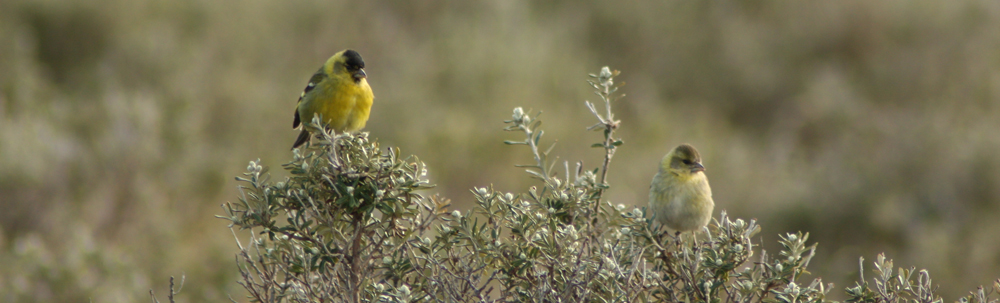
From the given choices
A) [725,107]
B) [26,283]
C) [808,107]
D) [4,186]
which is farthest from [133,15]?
[808,107]

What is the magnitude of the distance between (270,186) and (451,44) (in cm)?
909

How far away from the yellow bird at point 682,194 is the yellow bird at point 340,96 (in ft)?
4.98

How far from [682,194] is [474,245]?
62.8 inches

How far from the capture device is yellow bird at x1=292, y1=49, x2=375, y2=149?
169 inches

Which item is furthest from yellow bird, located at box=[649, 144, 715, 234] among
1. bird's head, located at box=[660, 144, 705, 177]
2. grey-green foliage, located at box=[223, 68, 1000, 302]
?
grey-green foliage, located at box=[223, 68, 1000, 302]

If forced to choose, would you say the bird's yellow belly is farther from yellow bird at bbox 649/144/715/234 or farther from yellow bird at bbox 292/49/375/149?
yellow bird at bbox 649/144/715/234

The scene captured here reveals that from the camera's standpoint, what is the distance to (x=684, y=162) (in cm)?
427

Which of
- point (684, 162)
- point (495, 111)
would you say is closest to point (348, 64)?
point (684, 162)

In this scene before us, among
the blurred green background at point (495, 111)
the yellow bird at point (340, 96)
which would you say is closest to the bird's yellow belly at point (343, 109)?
the yellow bird at point (340, 96)

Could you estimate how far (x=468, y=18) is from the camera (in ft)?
41.9

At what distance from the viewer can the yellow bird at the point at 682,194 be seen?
408 cm

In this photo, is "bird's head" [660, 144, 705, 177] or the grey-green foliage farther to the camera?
"bird's head" [660, 144, 705, 177]

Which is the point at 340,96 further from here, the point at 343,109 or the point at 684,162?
the point at 684,162

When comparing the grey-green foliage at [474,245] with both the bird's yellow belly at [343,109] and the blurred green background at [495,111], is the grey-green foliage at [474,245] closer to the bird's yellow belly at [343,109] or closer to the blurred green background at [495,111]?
the bird's yellow belly at [343,109]
